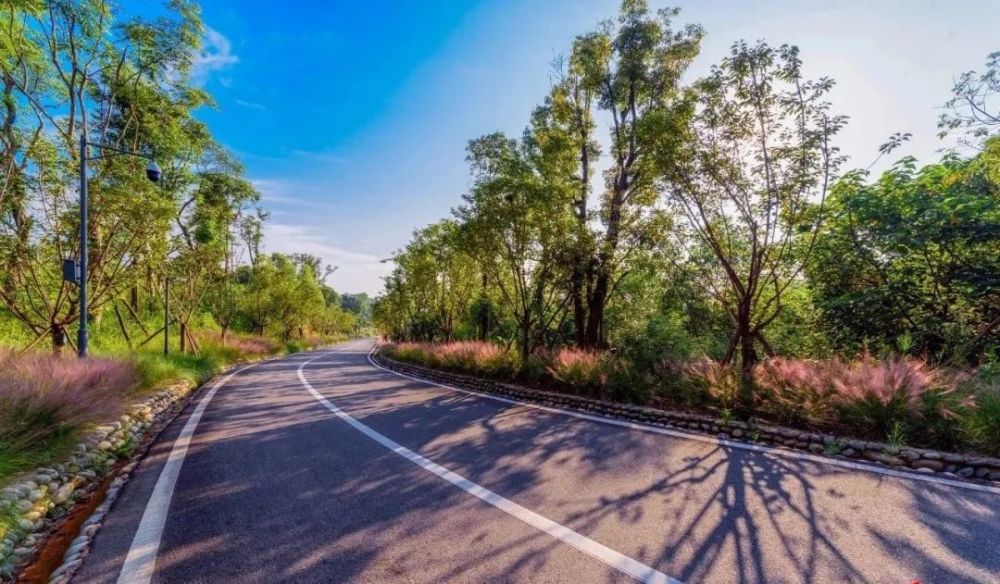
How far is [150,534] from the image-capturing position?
10.6 ft

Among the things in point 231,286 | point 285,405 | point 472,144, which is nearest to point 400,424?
point 285,405

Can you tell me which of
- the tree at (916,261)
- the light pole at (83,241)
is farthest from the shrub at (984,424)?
the light pole at (83,241)

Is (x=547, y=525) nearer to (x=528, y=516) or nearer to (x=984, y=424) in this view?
(x=528, y=516)

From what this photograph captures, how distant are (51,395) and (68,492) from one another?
2296 mm

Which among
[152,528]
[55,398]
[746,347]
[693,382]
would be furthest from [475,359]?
[152,528]

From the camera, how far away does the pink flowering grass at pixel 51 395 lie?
4648 mm

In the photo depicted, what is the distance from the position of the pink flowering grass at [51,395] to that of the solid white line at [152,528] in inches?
52.3

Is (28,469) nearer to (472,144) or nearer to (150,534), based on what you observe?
(150,534)

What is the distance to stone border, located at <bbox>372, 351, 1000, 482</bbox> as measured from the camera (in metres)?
4.06

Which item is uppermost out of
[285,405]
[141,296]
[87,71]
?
[87,71]

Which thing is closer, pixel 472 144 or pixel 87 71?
pixel 87 71

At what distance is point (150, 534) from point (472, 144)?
40.1ft

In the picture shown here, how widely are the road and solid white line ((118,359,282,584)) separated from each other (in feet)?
0.06

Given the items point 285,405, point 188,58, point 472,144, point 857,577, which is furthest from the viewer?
point 472,144
